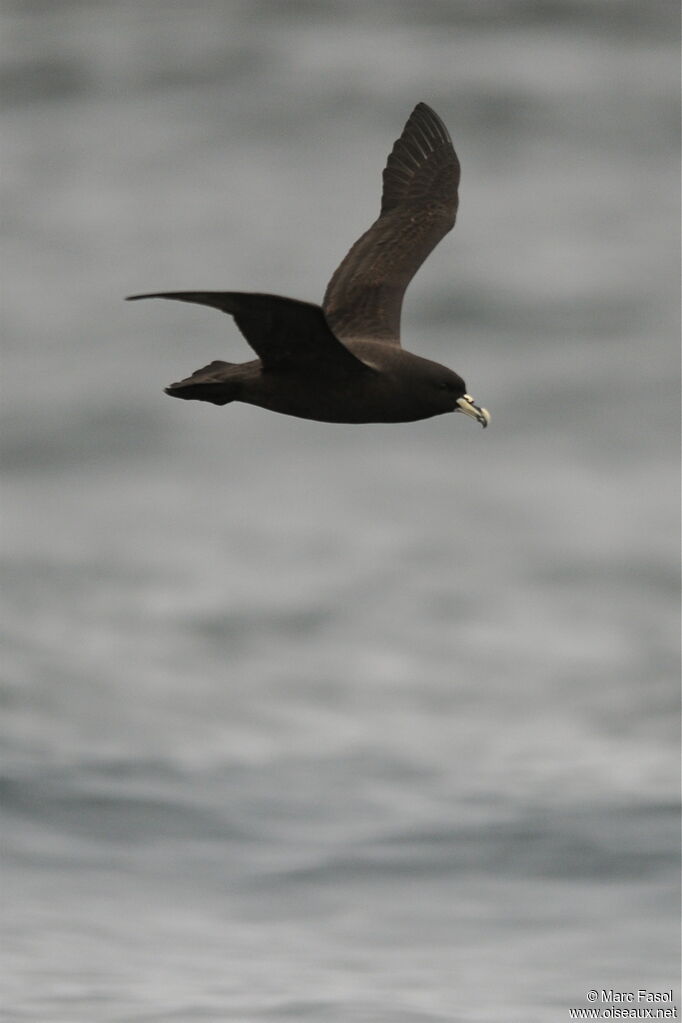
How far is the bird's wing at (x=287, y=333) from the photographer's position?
7.84 metres

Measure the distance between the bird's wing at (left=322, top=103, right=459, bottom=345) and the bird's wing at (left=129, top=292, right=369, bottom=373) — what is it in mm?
1198

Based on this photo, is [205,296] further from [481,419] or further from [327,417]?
[481,419]

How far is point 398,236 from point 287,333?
2.86m

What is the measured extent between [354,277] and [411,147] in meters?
1.58

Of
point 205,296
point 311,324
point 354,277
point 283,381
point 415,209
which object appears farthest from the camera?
point 415,209

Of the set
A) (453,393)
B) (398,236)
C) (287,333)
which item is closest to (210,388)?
(287,333)

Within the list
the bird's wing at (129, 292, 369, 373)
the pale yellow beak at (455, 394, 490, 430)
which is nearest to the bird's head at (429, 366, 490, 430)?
the pale yellow beak at (455, 394, 490, 430)

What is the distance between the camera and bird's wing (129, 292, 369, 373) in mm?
7836

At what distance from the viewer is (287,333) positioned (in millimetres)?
8242

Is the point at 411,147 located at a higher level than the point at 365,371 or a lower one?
higher

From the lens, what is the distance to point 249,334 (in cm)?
838

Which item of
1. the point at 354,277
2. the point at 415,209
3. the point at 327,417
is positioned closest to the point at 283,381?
the point at 327,417

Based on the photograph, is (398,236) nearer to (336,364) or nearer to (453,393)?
(453,393)

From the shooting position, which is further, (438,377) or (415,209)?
(415,209)
